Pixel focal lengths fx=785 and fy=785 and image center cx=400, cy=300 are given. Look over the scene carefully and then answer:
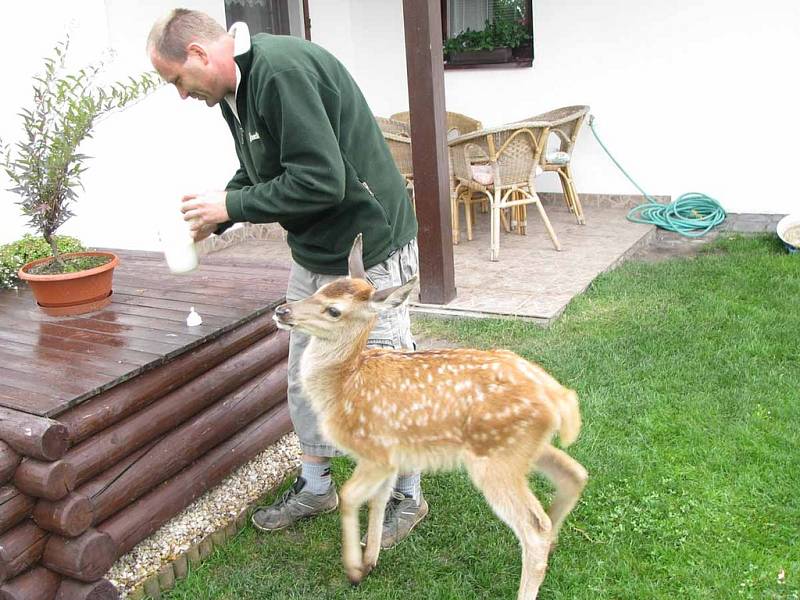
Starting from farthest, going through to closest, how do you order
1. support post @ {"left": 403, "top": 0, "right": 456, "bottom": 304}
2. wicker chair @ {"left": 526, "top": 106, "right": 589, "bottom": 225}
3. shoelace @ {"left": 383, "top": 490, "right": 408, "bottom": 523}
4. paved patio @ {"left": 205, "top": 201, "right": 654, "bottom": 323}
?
wicker chair @ {"left": 526, "top": 106, "right": 589, "bottom": 225} < paved patio @ {"left": 205, "top": 201, "right": 654, "bottom": 323} < support post @ {"left": 403, "top": 0, "right": 456, "bottom": 304} < shoelace @ {"left": 383, "top": 490, "right": 408, "bottom": 523}

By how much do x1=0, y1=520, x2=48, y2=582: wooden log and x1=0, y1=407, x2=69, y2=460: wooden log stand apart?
281 millimetres

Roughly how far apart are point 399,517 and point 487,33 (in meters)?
6.84

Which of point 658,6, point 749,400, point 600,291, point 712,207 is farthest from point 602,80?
point 749,400

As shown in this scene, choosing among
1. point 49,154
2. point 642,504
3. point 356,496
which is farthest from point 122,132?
point 642,504

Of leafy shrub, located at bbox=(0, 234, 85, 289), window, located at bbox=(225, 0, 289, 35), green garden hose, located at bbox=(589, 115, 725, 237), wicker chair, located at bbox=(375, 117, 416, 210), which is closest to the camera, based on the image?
leafy shrub, located at bbox=(0, 234, 85, 289)

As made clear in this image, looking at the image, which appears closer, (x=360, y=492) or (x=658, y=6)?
(x=360, y=492)

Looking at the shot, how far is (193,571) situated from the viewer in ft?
9.98

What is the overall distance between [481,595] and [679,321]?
114 inches

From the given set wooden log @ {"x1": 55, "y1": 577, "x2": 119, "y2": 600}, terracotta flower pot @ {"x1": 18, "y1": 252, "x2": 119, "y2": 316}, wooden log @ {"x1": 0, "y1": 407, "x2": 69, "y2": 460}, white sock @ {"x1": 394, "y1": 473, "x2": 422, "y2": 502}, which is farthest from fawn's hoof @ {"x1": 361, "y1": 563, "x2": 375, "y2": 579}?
terracotta flower pot @ {"x1": 18, "y1": 252, "x2": 119, "y2": 316}

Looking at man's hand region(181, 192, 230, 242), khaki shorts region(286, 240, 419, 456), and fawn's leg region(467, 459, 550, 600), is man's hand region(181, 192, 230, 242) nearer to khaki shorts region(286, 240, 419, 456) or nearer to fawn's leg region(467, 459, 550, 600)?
khaki shorts region(286, 240, 419, 456)

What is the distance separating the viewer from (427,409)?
102 inches

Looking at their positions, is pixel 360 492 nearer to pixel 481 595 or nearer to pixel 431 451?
pixel 431 451

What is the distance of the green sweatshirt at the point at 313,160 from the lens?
2584 mm

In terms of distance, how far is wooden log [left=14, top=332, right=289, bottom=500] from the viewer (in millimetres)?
2604
